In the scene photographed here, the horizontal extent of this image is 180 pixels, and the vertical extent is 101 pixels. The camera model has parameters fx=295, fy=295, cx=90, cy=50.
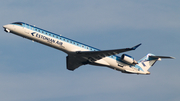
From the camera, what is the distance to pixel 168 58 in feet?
129

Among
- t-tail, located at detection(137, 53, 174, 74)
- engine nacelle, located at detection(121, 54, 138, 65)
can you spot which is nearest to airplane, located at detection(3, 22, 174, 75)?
engine nacelle, located at detection(121, 54, 138, 65)

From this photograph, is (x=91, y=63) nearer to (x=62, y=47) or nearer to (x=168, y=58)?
(x=62, y=47)

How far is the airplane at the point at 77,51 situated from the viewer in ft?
118

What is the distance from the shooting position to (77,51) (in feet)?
121

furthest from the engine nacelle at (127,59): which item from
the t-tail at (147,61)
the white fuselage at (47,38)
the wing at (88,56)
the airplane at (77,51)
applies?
the white fuselage at (47,38)

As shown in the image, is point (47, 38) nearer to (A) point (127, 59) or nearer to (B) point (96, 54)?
(B) point (96, 54)

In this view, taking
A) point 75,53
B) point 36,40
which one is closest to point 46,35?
point 36,40

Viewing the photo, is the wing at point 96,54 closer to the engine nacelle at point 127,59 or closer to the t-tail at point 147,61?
the engine nacelle at point 127,59

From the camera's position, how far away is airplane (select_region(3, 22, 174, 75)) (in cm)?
3597

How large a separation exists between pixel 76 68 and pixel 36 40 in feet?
29.0

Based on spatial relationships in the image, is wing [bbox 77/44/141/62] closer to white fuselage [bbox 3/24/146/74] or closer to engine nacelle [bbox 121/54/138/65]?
white fuselage [bbox 3/24/146/74]

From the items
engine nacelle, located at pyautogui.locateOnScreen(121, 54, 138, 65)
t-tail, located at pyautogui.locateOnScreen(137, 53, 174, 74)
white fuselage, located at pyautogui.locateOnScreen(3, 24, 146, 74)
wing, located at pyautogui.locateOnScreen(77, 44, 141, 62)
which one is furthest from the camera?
t-tail, located at pyautogui.locateOnScreen(137, 53, 174, 74)

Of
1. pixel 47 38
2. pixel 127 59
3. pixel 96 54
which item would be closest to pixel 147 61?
pixel 127 59

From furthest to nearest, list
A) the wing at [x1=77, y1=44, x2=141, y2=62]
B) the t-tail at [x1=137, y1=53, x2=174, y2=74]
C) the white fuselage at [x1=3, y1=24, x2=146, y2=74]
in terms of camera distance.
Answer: the t-tail at [x1=137, y1=53, x2=174, y2=74] → the wing at [x1=77, y1=44, x2=141, y2=62] → the white fuselage at [x1=3, y1=24, x2=146, y2=74]
